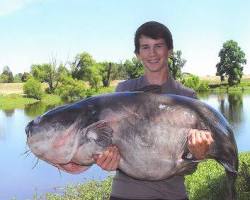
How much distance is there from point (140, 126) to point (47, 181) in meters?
17.5

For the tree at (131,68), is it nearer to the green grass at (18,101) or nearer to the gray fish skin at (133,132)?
the green grass at (18,101)

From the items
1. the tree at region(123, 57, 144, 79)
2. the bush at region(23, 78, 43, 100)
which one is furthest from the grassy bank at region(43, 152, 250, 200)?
the tree at region(123, 57, 144, 79)

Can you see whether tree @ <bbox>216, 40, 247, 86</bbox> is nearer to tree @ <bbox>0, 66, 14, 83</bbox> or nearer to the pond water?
tree @ <bbox>0, 66, 14, 83</bbox>

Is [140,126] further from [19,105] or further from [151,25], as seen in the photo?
[19,105]

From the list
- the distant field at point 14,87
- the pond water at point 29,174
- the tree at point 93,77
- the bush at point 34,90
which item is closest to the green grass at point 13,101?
the bush at point 34,90

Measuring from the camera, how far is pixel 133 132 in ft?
11.1

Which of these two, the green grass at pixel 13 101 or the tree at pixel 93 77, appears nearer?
the green grass at pixel 13 101

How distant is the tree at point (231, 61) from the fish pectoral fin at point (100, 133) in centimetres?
11034

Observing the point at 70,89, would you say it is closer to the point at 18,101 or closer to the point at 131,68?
the point at 18,101

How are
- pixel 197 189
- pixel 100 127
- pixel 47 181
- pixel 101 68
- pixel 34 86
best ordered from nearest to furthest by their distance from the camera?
pixel 100 127, pixel 197 189, pixel 47 181, pixel 34 86, pixel 101 68

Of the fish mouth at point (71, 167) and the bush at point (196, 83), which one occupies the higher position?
the fish mouth at point (71, 167)

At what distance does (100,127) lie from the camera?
3.30 meters

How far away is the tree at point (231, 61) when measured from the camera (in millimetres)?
111625

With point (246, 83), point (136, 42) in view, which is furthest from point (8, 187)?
point (246, 83)
